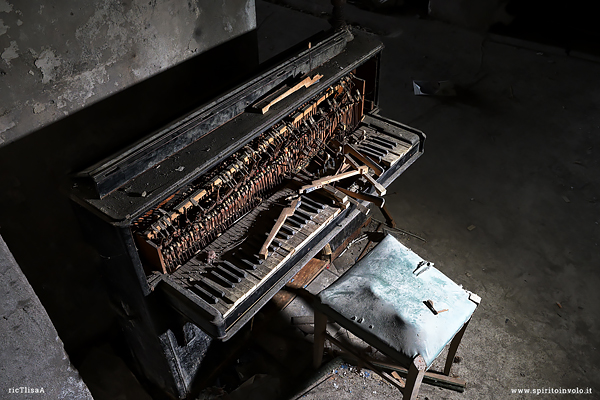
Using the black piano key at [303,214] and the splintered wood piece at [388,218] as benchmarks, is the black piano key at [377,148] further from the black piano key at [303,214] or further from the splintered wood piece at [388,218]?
the splintered wood piece at [388,218]

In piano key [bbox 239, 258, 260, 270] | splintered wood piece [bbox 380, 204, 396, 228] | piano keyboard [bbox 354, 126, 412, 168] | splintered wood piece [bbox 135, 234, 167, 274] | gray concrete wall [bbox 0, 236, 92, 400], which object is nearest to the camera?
gray concrete wall [bbox 0, 236, 92, 400]

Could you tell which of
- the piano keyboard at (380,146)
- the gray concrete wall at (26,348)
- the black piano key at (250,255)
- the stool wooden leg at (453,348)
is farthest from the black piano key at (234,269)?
the stool wooden leg at (453,348)

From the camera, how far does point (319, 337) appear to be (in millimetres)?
3354

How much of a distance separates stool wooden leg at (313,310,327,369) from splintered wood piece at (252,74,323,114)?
1.33 m

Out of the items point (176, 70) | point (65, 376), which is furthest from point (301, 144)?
point (65, 376)

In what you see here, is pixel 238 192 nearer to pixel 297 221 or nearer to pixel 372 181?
pixel 297 221

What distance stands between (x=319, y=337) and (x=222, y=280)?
951 millimetres

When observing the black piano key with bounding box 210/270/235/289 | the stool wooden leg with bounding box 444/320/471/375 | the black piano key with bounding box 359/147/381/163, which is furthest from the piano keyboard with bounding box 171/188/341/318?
the stool wooden leg with bounding box 444/320/471/375

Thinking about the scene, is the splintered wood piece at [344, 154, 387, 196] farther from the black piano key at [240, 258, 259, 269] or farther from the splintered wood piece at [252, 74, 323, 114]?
the black piano key at [240, 258, 259, 269]

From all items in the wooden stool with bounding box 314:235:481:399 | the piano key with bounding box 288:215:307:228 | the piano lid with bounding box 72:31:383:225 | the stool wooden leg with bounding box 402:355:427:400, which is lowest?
the stool wooden leg with bounding box 402:355:427:400

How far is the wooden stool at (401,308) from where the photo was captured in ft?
9.13

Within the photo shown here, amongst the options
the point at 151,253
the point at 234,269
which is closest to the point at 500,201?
the point at 234,269

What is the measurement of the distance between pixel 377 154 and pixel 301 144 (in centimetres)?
57

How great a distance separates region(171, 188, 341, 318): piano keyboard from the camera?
8.83 feet
